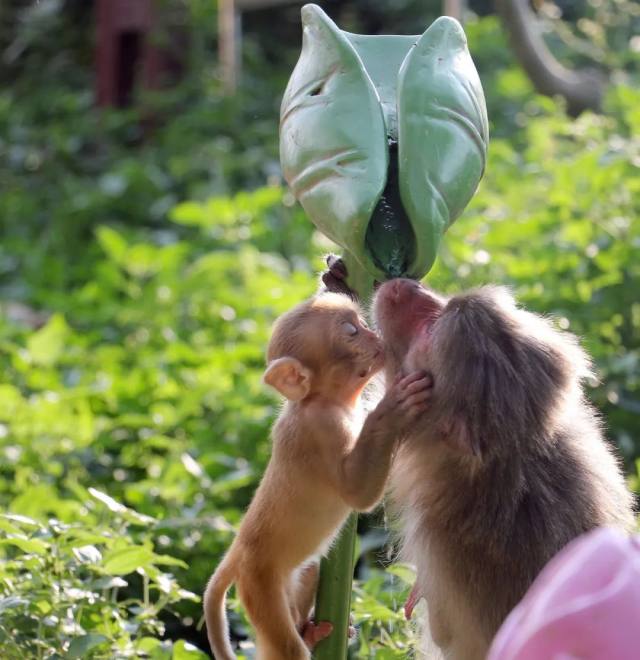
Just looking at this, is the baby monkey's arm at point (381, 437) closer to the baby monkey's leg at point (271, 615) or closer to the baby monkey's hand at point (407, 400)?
the baby monkey's hand at point (407, 400)

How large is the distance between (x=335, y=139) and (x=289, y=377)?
42cm

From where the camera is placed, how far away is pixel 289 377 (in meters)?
2.39

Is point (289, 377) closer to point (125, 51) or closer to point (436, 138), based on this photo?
point (436, 138)

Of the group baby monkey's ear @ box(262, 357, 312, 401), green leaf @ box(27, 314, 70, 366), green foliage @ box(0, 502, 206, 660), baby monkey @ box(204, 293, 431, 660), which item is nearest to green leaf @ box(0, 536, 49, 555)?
green foliage @ box(0, 502, 206, 660)

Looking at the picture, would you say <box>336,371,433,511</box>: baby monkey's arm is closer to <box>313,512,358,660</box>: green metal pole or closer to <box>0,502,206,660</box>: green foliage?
<box>313,512,358,660</box>: green metal pole

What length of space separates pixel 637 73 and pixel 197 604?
6.38 meters

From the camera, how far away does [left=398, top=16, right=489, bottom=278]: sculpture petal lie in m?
2.48

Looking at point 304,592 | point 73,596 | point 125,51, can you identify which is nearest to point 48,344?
point 73,596

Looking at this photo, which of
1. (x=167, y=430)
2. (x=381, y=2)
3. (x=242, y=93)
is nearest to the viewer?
(x=167, y=430)

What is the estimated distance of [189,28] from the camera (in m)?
10.7

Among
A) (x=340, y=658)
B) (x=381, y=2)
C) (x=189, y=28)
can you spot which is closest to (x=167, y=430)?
(x=340, y=658)

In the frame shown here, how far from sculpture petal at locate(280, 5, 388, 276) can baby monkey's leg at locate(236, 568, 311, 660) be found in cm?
56

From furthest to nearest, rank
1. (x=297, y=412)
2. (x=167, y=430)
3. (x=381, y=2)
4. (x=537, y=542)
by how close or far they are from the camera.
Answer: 1. (x=381, y=2)
2. (x=167, y=430)
3. (x=297, y=412)
4. (x=537, y=542)

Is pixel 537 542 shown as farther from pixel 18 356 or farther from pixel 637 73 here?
pixel 637 73
